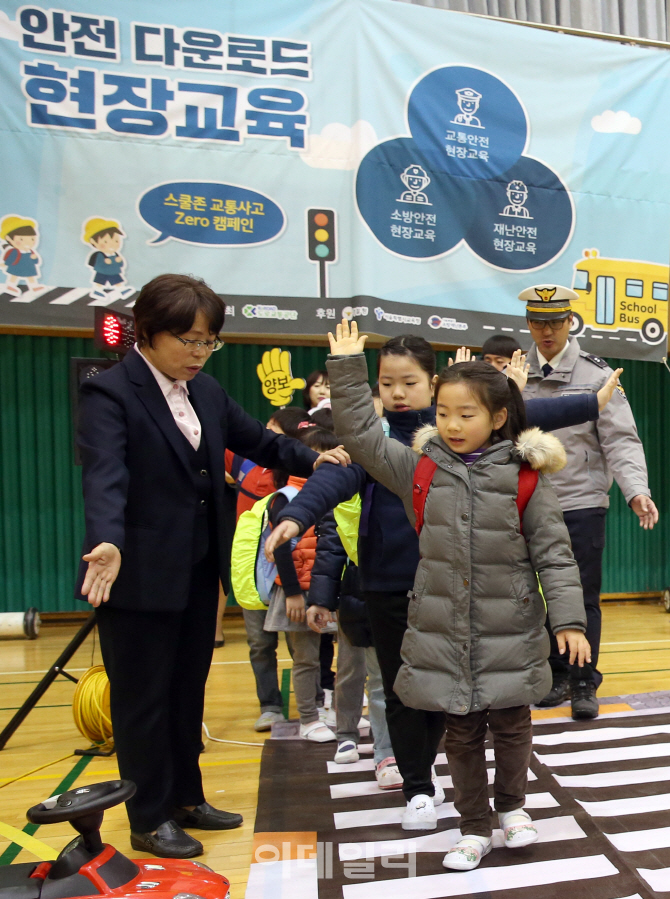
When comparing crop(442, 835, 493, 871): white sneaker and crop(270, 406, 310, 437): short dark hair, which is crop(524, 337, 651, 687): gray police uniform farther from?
crop(442, 835, 493, 871): white sneaker

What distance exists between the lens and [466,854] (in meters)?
1.83

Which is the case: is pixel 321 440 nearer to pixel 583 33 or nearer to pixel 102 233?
pixel 102 233

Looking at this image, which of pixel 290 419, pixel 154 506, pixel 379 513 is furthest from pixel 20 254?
pixel 379 513

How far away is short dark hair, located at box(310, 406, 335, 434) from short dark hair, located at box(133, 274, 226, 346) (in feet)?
3.63

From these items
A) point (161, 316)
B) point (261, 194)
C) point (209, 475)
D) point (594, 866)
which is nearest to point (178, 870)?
point (209, 475)

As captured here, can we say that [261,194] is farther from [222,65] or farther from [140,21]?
[140,21]

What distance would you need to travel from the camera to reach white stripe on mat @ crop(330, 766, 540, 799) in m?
2.36

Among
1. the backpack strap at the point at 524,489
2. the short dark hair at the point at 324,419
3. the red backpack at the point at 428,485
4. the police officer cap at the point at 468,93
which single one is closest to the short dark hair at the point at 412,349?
the red backpack at the point at 428,485

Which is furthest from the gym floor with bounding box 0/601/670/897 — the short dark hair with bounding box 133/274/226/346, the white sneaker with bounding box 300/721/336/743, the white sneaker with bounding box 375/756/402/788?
the short dark hair with bounding box 133/274/226/346

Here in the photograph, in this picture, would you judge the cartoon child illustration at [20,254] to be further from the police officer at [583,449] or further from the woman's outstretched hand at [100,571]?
the woman's outstretched hand at [100,571]

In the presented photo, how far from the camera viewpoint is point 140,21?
14.5 feet

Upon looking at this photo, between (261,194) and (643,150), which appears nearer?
(261,194)

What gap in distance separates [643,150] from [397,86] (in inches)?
69.5

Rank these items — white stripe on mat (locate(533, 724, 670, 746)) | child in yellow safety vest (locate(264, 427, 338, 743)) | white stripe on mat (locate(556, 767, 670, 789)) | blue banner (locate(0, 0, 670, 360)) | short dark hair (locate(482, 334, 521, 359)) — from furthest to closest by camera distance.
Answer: blue banner (locate(0, 0, 670, 360)) → short dark hair (locate(482, 334, 521, 359)) → child in yellow safety vest (locate(264, 427, 338, 743)) → white stripe on mat (locate(533, 724, 670, 746)) → white stripe on mat (locate(556, 767, 670, 789))
